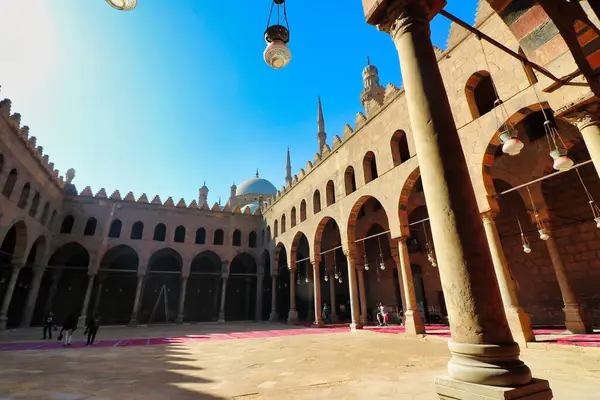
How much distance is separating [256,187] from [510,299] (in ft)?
110

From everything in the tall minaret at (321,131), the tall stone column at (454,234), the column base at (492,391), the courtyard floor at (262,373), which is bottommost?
the courtyard floor at (262,373)

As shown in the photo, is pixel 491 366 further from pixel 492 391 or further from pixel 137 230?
pixel 137 230

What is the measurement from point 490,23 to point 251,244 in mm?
20125

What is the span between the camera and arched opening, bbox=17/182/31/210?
583 inches

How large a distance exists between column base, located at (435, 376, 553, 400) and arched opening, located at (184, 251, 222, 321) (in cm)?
2240

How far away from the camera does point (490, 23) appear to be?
8.59 m

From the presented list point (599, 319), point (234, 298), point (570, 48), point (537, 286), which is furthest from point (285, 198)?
point (570, 48)

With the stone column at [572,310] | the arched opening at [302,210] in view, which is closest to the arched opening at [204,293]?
the arched opening at [302,210]

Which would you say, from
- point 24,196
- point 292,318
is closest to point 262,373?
point 292,318

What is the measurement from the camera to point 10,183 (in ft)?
45.3

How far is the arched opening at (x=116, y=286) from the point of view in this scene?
21.2 meters

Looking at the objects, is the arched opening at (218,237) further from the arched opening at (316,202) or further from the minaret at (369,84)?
the minaret at (369,84)

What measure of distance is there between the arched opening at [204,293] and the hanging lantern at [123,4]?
2105 cm

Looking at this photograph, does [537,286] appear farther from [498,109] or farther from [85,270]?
[85,270]
